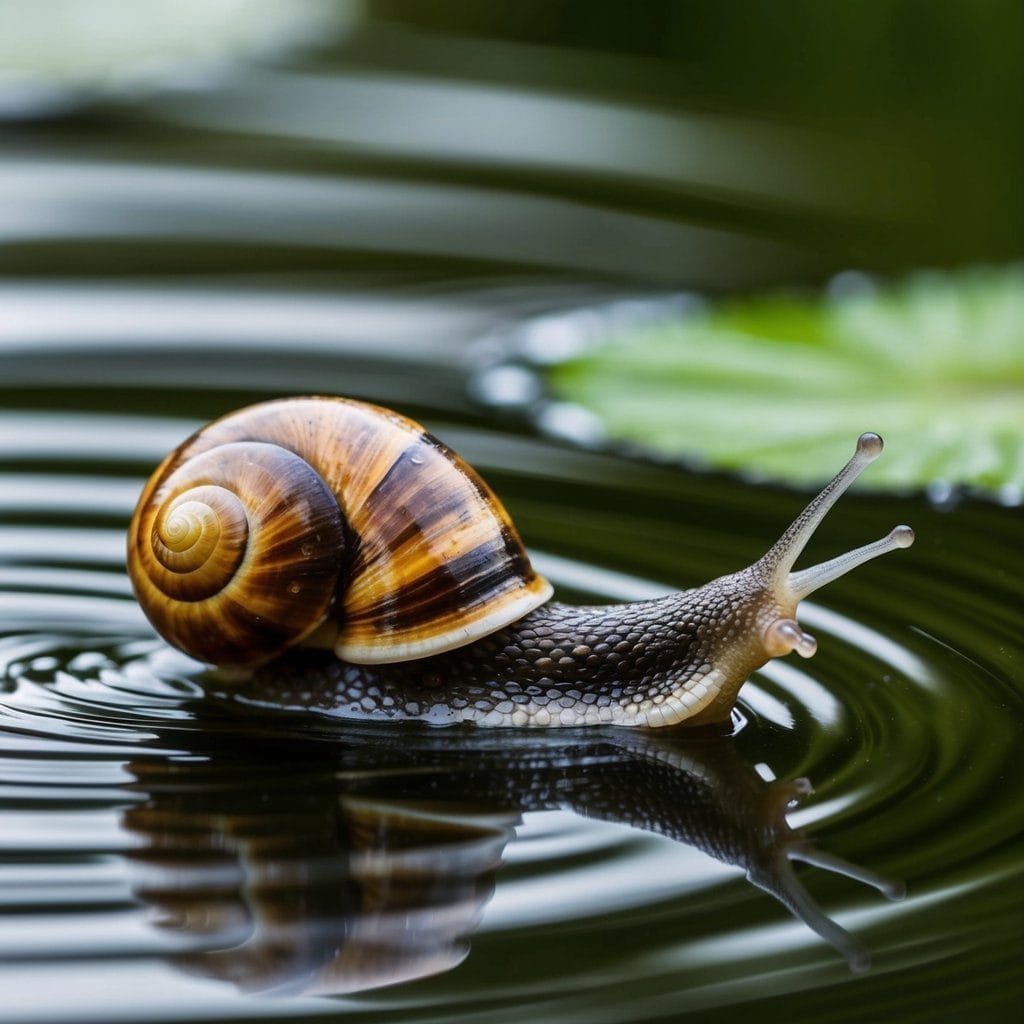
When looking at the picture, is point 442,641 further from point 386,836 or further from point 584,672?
point 386,836

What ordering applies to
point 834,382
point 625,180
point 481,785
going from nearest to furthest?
point 481,785
point 834,382
point 625,180

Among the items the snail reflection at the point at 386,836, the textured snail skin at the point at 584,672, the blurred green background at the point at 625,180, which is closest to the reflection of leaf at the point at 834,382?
the blurred green background at the point at 625,180

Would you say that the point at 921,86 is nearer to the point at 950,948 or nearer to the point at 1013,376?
the point at 1013,376

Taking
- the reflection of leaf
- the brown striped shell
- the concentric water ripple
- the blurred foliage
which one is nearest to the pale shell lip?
the brown striped shell

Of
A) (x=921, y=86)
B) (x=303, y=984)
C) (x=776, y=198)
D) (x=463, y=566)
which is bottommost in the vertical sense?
(x=303, y=984)

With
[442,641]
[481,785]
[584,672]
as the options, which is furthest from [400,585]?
[481,785]

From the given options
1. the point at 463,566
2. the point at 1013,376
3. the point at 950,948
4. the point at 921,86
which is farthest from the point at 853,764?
the point at 921,86

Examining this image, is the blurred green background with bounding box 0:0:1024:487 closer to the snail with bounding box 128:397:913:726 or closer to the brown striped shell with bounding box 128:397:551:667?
the snail with bounding box 128:397:913:726
